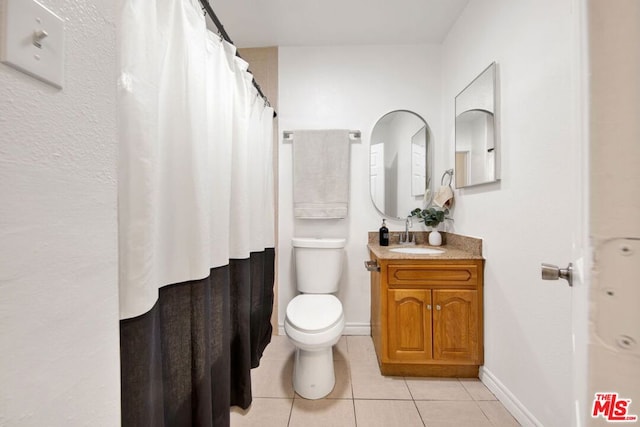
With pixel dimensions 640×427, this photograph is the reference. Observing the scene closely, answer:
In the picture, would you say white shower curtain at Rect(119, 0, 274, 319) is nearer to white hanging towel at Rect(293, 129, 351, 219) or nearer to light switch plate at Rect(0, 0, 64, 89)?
light switch plate at Rect(0, 0, 64, 89)

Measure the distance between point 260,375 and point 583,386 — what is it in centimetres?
160

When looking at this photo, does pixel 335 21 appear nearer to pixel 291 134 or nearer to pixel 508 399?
pixel 291 134

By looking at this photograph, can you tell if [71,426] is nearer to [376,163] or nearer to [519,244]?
[519,244]

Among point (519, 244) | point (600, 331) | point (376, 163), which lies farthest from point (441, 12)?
point (600, 331)

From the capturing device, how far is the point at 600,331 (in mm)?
306

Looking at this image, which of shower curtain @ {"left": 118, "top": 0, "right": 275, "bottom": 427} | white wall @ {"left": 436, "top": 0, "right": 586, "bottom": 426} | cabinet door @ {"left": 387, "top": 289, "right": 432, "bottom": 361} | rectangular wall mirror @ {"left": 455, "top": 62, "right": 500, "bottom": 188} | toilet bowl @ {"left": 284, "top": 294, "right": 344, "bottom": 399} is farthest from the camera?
cabinet door @ {"left": 387, "top": 289, "right": 432, "bottom": 361}

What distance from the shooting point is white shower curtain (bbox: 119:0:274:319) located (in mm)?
663

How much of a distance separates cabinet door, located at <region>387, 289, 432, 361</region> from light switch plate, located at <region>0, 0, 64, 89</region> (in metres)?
1.56

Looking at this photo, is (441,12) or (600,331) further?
(441,12)

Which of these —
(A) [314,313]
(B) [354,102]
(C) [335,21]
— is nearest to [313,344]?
(A) [314,313]

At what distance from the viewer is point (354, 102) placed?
2.06m

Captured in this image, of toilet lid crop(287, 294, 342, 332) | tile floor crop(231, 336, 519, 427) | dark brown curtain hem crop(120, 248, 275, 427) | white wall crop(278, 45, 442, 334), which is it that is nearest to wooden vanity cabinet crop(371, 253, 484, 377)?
tile floor crop(231, 336, 519, 427)

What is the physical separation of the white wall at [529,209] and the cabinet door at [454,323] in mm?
88

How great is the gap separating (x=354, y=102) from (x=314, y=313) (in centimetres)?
164
